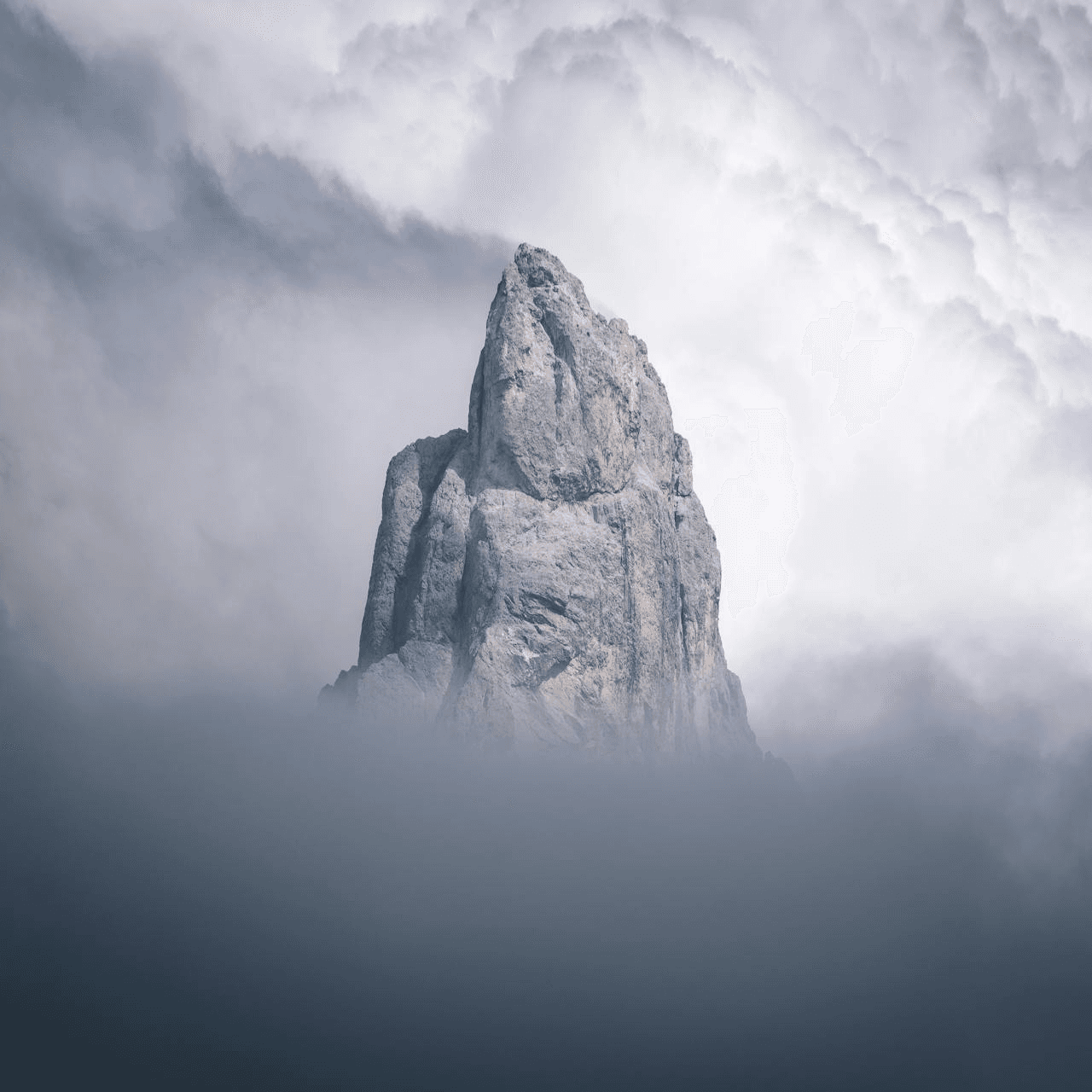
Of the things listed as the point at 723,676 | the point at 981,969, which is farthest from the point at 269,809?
the point at 981,969

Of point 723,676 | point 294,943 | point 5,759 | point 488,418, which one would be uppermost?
point 488,418

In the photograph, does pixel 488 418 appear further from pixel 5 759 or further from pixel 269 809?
pixel 5 759

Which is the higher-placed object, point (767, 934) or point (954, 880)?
point (954, 880)

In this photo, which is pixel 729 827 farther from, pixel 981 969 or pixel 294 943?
pixel 981 969

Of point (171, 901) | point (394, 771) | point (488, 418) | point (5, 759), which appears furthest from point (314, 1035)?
point (488, 418)

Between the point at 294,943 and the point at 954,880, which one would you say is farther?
the point at 954,880

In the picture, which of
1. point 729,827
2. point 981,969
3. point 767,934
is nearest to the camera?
point 729,827

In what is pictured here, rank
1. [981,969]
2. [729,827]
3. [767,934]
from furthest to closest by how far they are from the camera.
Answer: [981,969] < [767,934] < [729,827]
